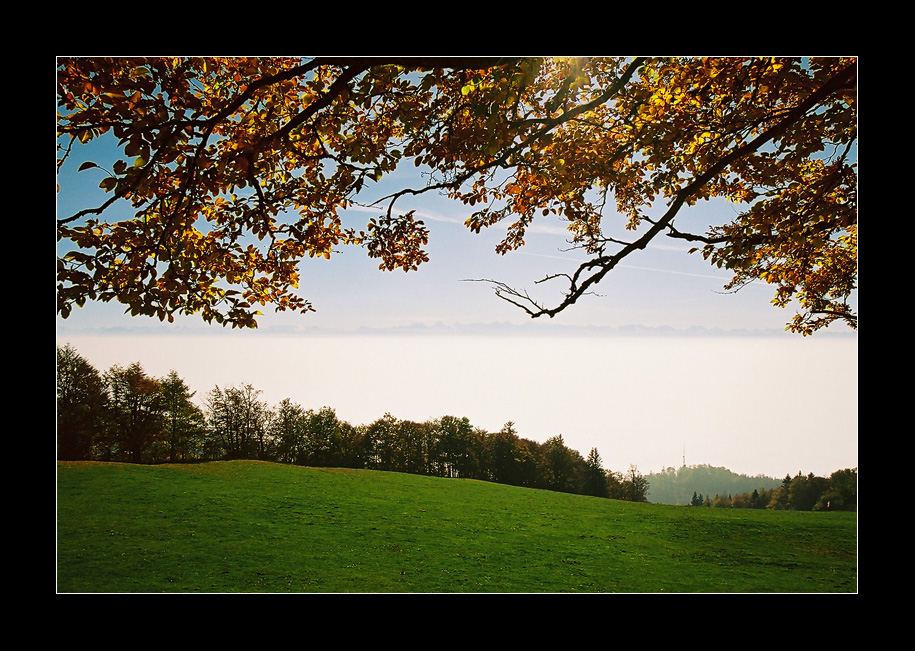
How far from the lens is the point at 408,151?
11.3ft

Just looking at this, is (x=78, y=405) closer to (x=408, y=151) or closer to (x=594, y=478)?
(x=408, y=151)

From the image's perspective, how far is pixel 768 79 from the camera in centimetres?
353

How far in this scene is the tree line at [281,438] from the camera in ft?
23.4

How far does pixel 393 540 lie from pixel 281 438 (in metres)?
3.85

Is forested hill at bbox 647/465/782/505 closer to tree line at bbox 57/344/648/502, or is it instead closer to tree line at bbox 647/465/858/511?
tree line at bbox 647/465/858/511

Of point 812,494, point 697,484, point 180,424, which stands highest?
point 180,424

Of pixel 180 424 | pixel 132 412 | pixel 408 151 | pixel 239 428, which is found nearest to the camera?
pixel 408 151

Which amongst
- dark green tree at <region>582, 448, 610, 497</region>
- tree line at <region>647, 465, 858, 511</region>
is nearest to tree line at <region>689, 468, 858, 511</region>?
tree line at <region>647, 465, 858, 511</region>

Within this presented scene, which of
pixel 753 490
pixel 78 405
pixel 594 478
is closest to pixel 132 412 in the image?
pixel 78 405

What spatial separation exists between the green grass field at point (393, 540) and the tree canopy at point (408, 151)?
434 centimetres

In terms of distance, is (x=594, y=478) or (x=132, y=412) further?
(x=594, y=478)
